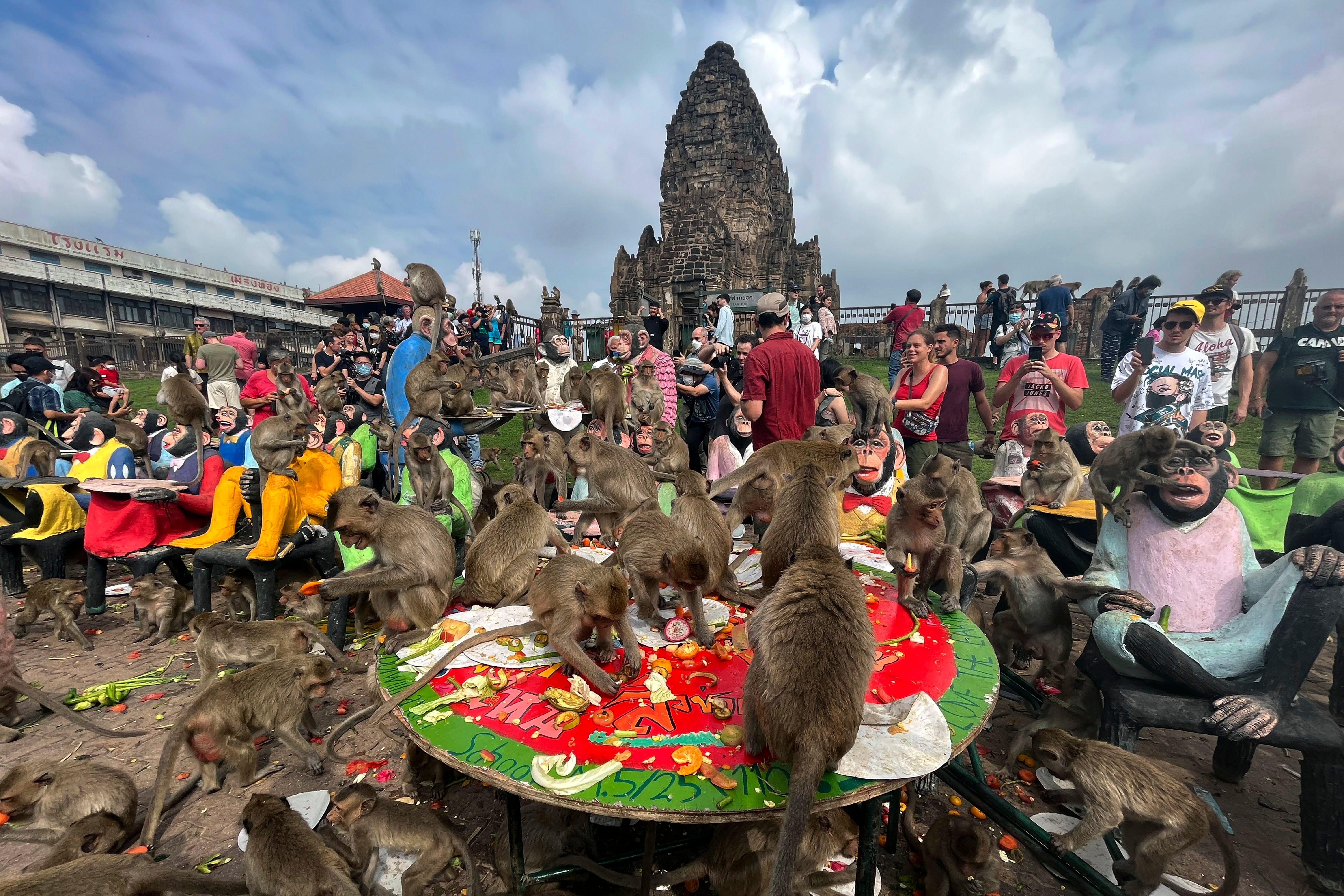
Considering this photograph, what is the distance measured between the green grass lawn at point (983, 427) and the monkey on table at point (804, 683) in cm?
673

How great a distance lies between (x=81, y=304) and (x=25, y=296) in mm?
3440

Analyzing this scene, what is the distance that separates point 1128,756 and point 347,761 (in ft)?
16.1

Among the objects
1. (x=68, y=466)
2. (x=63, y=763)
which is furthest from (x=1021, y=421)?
(x=68, y=466)

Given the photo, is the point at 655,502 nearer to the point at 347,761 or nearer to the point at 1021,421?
the point at 347,761

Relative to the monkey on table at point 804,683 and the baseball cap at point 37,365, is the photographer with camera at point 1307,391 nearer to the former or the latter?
the monkey on table at point 804,683

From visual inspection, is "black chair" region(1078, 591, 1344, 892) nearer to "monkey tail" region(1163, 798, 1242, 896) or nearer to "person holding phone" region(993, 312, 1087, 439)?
"monkey tail" region(1163, 798, 1242, 896)

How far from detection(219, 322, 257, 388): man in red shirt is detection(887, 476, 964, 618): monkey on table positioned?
12.9 meters

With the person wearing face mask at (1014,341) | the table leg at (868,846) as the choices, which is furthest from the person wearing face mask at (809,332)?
the table leg at (868,846)

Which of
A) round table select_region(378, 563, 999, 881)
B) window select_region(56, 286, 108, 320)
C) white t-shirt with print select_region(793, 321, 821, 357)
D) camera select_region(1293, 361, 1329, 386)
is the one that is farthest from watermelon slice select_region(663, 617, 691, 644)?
window select_region(56, 286, 108, 320)

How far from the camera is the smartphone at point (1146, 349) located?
5598 millimetres

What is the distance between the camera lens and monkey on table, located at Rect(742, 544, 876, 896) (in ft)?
6.26

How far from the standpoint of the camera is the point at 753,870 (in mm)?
2463

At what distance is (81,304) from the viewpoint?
42.3m

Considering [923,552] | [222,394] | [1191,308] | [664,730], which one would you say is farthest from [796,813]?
[222,394]
